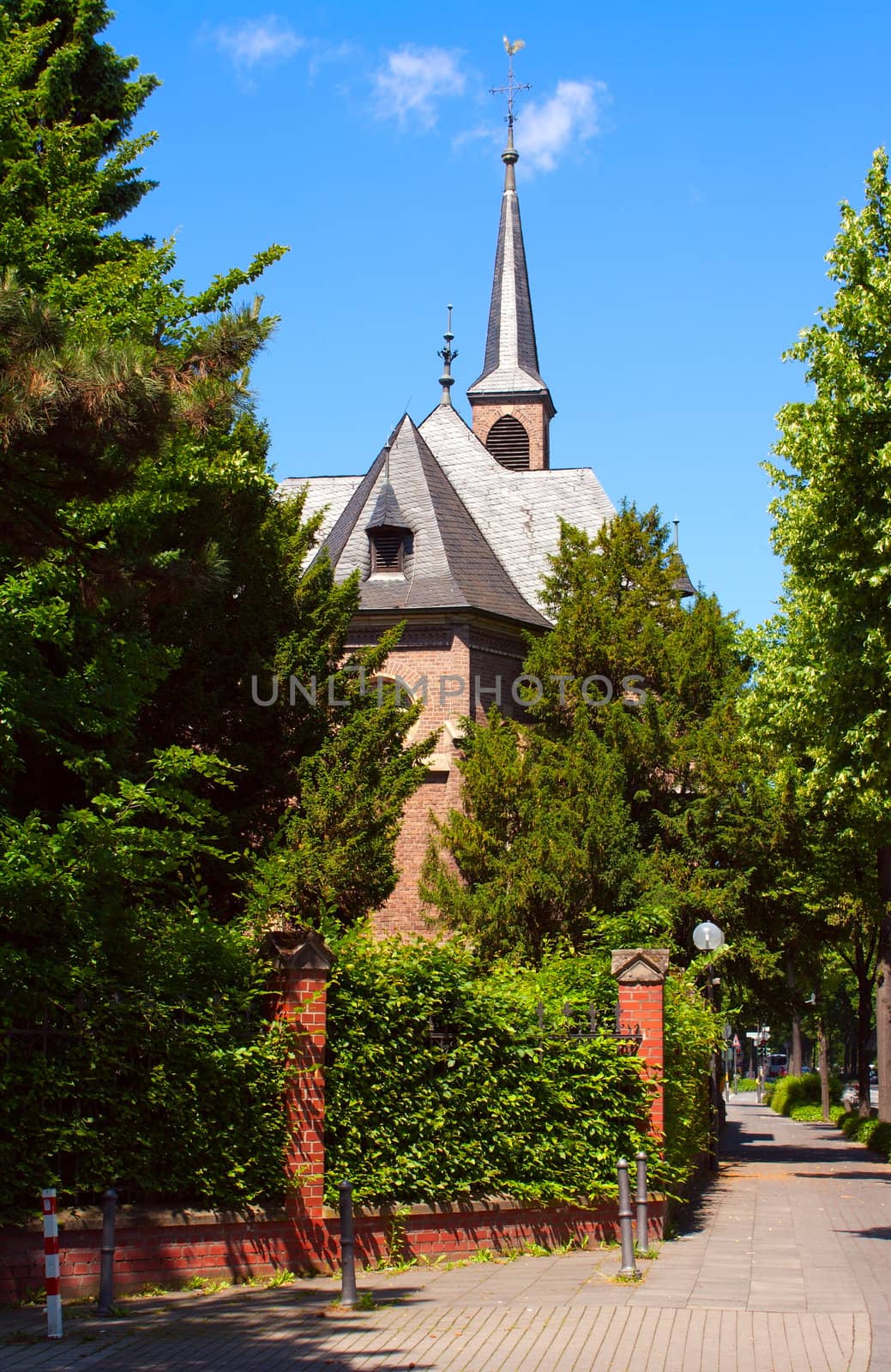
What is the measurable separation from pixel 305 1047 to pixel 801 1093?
135 ft

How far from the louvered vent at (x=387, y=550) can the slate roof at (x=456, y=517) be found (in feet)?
0.62

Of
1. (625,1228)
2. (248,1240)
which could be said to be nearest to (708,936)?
(625,1228)

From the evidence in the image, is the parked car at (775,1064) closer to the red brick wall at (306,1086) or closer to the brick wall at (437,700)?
the brick wall at (437,700)

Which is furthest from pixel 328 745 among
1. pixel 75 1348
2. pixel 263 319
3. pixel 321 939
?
pixel 75 1348

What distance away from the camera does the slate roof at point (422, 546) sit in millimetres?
31406

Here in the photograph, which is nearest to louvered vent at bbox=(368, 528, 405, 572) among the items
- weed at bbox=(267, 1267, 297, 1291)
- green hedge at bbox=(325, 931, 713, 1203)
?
green hedge at bbox=(325, 931, 713, 1203)

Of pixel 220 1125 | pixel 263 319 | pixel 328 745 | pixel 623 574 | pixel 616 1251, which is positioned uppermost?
pixel 623 574

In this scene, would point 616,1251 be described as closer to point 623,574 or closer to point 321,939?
point 321,939

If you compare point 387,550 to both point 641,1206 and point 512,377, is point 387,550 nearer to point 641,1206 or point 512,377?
point 512,377

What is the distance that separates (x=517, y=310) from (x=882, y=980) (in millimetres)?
27076

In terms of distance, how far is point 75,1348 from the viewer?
7.61 meters

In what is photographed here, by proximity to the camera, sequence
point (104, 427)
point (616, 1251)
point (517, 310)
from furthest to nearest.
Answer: point (517, 310), point (616, 1251), point (104, 427)

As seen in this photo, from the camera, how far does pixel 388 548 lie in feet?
107

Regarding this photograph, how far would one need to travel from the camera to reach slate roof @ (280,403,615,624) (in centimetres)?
3192
